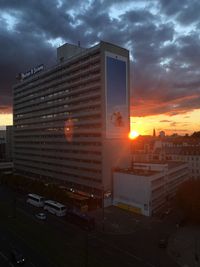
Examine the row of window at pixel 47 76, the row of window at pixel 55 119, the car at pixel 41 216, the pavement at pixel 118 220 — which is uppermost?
the row of window at pixel 47 76

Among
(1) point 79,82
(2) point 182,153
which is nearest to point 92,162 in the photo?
(1) point 79,82

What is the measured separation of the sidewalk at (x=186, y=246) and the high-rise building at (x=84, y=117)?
31.0m

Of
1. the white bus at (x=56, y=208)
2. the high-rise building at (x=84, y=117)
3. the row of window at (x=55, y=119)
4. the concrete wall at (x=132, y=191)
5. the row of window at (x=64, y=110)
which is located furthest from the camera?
the row of window at (x=55, y=119)

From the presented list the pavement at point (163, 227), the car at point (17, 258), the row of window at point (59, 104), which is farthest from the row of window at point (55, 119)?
the car at point (17, 258)

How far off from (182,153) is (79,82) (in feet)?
216

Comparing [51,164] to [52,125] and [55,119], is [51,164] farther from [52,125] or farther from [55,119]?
[55,119]

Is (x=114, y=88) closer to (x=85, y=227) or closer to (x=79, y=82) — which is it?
(x=79, y=82)

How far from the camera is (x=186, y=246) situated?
6166 cm

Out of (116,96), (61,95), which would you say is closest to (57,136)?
(61,95)

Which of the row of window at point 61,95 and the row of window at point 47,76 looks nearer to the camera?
the row of window at point 61,95

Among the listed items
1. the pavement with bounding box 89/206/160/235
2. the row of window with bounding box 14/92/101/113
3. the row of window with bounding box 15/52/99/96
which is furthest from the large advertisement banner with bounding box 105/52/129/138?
the pavement with bounding box 89/206/160/235

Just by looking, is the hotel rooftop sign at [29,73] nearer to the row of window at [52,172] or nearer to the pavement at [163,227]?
the row of window at [52,172]

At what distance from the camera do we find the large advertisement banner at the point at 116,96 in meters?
96.1

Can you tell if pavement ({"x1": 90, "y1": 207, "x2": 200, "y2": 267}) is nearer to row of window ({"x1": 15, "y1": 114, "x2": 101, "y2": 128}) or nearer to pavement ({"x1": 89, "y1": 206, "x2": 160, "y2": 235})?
pavement ({"x1": 89, "y1": 206, "x2": 160, "y2": 235})
